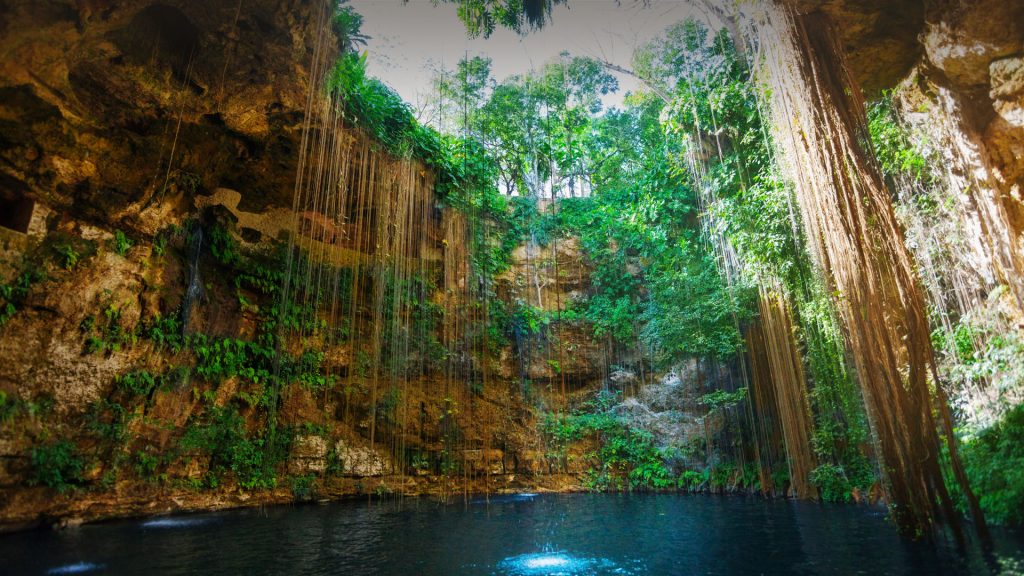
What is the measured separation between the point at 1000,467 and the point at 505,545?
425cm

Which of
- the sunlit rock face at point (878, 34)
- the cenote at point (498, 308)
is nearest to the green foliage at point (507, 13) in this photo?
the cenote at point (498, 308)

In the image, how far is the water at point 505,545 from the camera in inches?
136

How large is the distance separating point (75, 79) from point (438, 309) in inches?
266

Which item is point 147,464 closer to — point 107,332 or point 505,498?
point 107,332

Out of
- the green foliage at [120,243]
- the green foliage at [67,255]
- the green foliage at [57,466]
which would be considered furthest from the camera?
the green foliage at [120,243]

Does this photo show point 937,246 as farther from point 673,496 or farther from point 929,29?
point 673,496

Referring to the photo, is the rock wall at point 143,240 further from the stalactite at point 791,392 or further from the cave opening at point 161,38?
the stalactite at point 791,392

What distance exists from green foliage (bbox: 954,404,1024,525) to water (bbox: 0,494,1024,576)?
11.4 inches

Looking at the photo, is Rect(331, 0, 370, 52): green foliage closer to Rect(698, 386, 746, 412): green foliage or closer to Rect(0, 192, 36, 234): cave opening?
Rect(0, 192, 36, 234): cave opening

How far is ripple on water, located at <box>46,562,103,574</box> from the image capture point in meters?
3.47

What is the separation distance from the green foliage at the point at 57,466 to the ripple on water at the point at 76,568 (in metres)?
2.67

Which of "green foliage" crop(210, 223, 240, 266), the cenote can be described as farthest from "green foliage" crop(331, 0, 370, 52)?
"green foliage" crop(210, 223, 240, 266)

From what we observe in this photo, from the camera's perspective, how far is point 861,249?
376 cm

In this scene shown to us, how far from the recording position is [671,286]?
1052 centimetres
